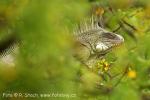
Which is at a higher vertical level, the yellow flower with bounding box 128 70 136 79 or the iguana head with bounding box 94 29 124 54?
the iguana head with bounding box 94 29 124 54

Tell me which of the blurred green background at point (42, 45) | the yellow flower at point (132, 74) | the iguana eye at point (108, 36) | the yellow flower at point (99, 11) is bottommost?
the blurred green background at point (42, 45)

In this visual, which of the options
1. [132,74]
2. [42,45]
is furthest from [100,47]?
[42,45]

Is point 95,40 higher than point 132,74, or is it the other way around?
point 95,40

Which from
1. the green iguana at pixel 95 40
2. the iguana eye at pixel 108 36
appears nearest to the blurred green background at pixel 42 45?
the green iguana at pixel 95 40

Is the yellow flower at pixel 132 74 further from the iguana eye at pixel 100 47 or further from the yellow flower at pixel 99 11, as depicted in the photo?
the yellow flower at pixel 99 11

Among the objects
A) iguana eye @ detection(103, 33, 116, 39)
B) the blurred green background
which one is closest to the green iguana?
iguana eye @ detection(103, 33, 116, 39)

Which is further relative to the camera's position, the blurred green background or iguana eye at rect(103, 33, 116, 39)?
iguana eye at rect(103, 33, 116, 39)

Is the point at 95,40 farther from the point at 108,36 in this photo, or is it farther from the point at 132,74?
the point at 132,74

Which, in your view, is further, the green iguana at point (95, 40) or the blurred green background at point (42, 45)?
the green iguana at point (95, 40)

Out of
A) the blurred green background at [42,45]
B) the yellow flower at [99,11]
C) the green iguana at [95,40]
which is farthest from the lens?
the yellow flower at [99,11]

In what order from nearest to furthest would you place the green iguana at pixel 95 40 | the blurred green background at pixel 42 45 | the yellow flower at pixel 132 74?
the blurred green background at pixel 42 45 < the yellow flower at pixel 132 74 < the green iguana at pixel 95 40

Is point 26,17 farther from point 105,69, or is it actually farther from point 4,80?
point 105,69

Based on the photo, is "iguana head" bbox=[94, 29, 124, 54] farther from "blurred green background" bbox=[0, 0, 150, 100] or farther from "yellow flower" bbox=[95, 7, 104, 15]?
"blurred green background" bbox=[0, 0, 150, 100]
